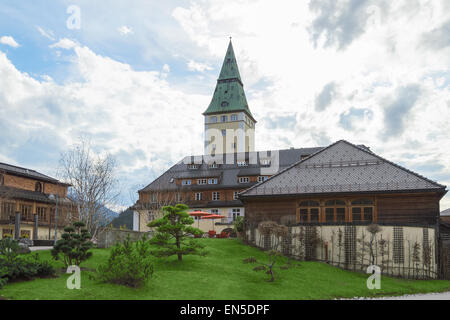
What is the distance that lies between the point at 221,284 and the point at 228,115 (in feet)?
222

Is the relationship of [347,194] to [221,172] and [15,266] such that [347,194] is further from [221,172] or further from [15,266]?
[221,172]

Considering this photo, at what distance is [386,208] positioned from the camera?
1142 inches

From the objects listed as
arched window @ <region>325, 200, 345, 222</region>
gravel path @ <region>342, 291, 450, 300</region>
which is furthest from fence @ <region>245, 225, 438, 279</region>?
arched window @ <region>325, 200, 345, 222</region>

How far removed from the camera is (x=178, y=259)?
73.0ft

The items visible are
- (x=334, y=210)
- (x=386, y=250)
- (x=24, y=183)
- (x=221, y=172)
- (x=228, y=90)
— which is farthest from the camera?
(x=228, y=90)

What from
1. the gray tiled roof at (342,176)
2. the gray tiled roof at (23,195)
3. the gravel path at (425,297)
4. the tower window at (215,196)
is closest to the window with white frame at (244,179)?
the tower window at (215,196)

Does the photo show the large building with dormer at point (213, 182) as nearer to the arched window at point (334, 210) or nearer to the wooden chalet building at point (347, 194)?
the wooden chalet building at point (347, 194)

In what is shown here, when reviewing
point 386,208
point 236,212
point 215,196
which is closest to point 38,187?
point 215,196

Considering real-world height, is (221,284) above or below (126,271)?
below

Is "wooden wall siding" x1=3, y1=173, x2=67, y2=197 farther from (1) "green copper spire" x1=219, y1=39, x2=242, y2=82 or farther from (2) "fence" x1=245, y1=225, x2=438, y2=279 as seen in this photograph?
(1) "green copper spire" x1=219, y1=39, x2=242, y2=82

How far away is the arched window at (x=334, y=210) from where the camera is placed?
29.8 meters

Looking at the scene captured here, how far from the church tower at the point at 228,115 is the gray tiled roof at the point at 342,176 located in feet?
153
